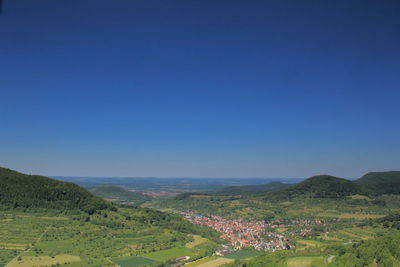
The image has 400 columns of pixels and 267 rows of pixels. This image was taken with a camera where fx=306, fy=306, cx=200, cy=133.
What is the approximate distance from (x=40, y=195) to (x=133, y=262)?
115 feet

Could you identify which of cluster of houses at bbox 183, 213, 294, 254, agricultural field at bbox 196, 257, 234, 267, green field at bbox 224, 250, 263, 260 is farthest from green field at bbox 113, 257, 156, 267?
cluster of houses at bbox 183, 213, 294, 254

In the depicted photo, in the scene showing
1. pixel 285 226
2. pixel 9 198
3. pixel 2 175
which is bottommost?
pixel 285 226

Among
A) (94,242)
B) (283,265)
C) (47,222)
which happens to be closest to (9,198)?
(47,222)

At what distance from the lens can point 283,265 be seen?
41.9m

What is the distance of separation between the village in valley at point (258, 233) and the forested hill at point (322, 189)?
1837 inches

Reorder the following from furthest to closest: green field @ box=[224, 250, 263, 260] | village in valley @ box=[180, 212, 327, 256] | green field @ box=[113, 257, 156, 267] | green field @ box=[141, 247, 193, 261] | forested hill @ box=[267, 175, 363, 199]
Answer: forested hill @ box=[267, 175, 363, 199]
village in valley @ box=[180, 212, 327, 256]
green field @ box=[224, 250, 263, 260]
green field @ box=[141, 247, 193, 261]
green field @ box=[113, 257, 156, 267]

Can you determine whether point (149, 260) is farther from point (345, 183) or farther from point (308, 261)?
point (345, 183)

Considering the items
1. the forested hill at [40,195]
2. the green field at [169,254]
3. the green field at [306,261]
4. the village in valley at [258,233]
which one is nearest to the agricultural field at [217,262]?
the village in valley at [258,233]

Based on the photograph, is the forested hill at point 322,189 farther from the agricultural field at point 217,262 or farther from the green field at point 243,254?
the agricultural field at point 217,262

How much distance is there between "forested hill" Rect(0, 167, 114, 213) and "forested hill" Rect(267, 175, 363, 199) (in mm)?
91118

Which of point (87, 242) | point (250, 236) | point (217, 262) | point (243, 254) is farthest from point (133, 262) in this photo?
point (250, 236)

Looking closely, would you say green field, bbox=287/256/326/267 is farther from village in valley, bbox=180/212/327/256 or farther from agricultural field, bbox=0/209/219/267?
agricultural field, bbox=0/209/219/267

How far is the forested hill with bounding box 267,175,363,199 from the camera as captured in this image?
430 ft

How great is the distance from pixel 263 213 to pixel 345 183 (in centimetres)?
5330
